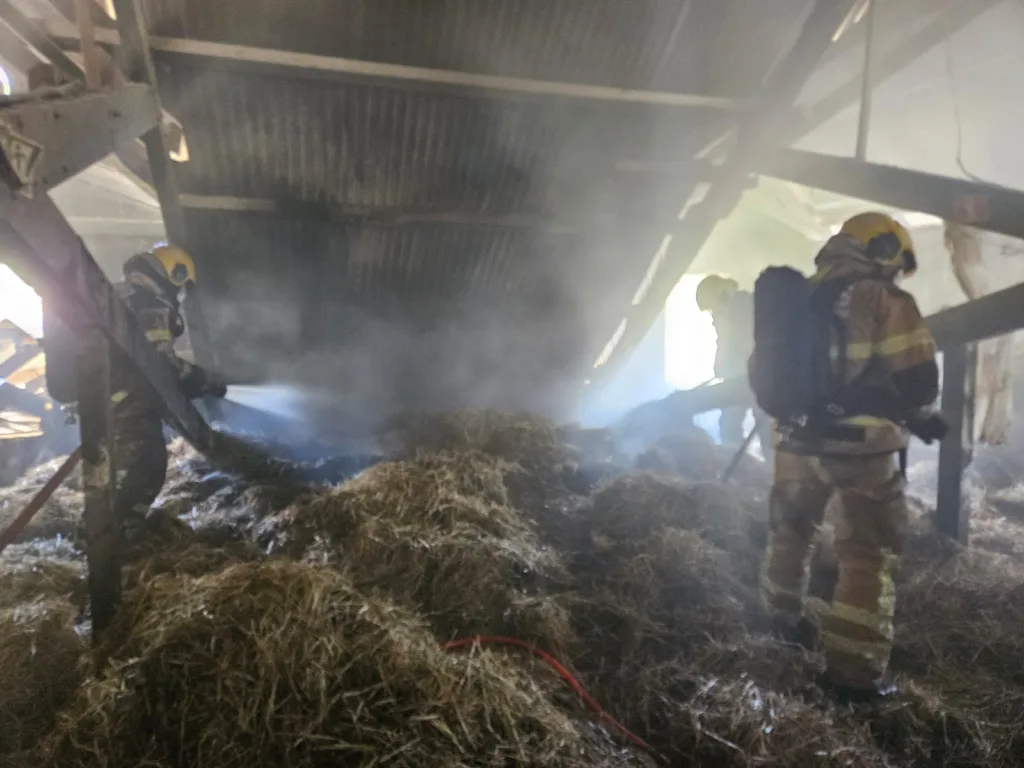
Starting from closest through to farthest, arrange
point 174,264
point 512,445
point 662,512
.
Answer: point 662,512
point 174,264
point 512,445

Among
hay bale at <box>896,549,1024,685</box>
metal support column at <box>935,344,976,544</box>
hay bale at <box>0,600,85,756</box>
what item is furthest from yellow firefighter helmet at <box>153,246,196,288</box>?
metal support column at <box>935,344,976,544</box>

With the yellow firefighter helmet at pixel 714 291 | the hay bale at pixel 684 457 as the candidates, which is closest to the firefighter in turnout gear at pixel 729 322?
the yellow firefighter helmet at pixel 714 291

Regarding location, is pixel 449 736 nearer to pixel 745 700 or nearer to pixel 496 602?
pixel 496 602

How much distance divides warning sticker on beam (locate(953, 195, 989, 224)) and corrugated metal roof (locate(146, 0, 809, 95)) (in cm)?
148

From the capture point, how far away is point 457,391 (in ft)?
19.5

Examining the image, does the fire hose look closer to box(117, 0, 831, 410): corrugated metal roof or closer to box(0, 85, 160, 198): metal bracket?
box(0, 85, 160, 198): metal bracket

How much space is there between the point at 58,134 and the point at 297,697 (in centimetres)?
169

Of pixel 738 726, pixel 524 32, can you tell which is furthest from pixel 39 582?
Result: pixel 524 32

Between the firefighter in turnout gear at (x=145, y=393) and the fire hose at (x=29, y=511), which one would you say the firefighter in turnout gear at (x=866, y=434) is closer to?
the fire hose at (x=29, y=511)

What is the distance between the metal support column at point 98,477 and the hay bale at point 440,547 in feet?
2.43

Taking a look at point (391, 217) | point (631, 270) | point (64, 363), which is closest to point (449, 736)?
point (64, 363)

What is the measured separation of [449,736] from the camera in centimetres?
174

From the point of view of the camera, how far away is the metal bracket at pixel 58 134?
1.58 meters

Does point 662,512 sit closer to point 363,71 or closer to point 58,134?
point 363,71
